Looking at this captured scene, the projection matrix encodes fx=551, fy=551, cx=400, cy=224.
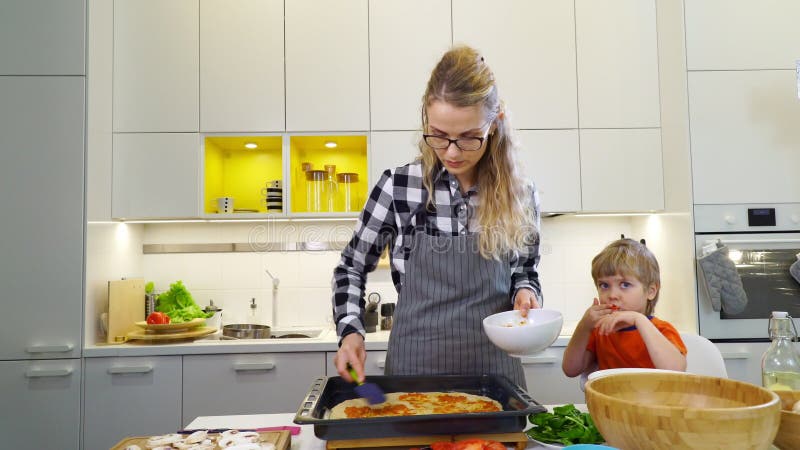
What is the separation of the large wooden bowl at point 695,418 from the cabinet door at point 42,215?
240 cm

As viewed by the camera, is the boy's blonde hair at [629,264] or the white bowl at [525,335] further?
the boy's blonde hair at [629,264]

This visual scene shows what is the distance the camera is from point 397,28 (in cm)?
279

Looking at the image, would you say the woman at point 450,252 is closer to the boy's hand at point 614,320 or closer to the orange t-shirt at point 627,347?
the boy's hand at point 614,320

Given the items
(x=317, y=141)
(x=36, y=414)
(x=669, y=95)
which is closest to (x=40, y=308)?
(x=36, y=414)

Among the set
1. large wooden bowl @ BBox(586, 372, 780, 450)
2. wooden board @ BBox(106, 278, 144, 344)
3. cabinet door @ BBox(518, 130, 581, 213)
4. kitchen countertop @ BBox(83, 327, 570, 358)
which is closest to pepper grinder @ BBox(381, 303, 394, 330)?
kitchen countertop @ BBox(83, 327, 570, 358)

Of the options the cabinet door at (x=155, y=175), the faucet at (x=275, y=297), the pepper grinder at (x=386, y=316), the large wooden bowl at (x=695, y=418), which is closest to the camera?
the large wooden bowl at (x=695, y=418)

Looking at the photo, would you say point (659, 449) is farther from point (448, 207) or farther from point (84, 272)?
point (84, 272)

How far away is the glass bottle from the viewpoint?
103 cm

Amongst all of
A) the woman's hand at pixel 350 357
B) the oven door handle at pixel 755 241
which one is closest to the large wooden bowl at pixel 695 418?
the woman's hand at pixel 350 357

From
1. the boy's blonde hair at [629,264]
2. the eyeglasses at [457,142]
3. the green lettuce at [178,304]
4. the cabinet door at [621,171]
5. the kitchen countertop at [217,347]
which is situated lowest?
the kitchen countertop at [217,347]

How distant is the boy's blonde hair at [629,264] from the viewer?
5.53 ft

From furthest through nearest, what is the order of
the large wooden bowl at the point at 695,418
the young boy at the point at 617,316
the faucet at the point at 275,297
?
the faucet at the point at 275,297 → the young boy at the point at 617,316 → the large wooden bowl at the point at 695,418

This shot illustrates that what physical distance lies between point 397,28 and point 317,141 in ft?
2.31

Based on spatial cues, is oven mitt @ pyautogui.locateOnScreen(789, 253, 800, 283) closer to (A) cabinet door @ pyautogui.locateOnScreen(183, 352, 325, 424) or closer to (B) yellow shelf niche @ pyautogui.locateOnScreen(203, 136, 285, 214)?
(A) cabinet door @ pyautogui.locateOnScreen(183, 352, 325, 424)
